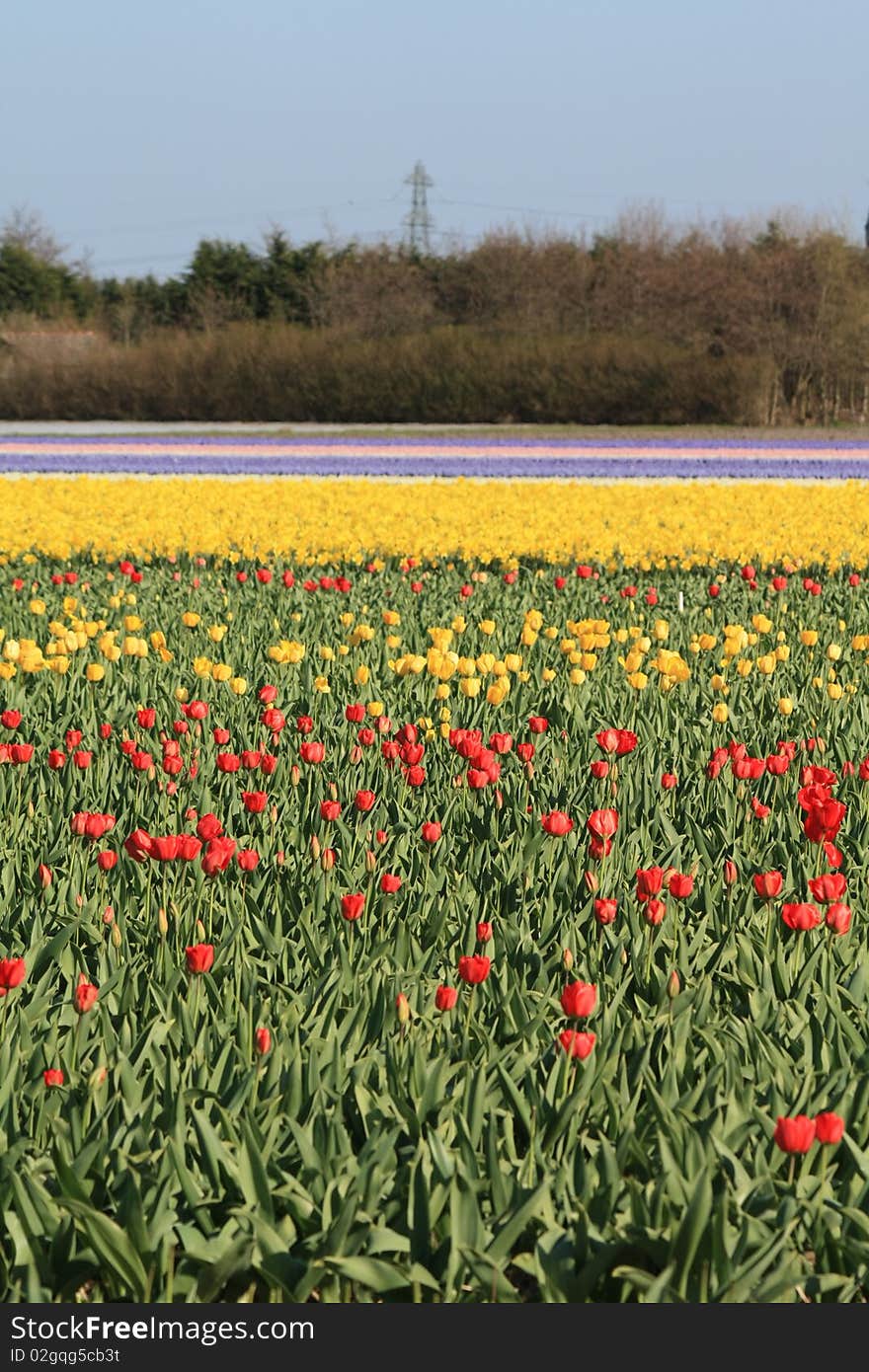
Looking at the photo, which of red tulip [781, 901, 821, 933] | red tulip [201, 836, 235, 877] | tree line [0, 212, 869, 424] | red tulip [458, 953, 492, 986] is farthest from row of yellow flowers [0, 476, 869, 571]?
tree line [0, 212, 869, 424]

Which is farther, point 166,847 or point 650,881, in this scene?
point 166,847

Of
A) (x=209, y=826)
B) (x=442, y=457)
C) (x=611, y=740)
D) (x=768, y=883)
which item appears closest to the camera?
(x=768, y=883)

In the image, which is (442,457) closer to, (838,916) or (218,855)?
(218,855)

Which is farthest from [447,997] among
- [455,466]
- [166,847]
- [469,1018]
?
[455,466]

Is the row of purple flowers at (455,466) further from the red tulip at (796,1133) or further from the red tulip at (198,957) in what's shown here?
the red tulip at (796,1133)

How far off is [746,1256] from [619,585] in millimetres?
6567

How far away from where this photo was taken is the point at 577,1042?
233cm

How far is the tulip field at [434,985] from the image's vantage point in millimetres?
2139

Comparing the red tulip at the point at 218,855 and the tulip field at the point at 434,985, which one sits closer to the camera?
the tulip field at the point at 434,985

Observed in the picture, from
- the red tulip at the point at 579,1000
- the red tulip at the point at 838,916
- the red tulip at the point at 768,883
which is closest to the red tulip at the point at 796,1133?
the red tulip at the point at 579,1000

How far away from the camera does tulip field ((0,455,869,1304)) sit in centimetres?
214

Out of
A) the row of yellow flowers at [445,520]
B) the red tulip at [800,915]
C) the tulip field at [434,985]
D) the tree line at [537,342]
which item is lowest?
the tulip field at [434,985]

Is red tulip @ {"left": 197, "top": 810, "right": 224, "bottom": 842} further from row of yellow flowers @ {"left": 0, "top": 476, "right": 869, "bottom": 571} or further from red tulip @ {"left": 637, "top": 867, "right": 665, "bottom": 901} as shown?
row of yellow flowers @ {"left": 0, "top": 476, "right": 869, "bottom": 571}

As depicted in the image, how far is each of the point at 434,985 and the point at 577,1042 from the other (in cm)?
57
